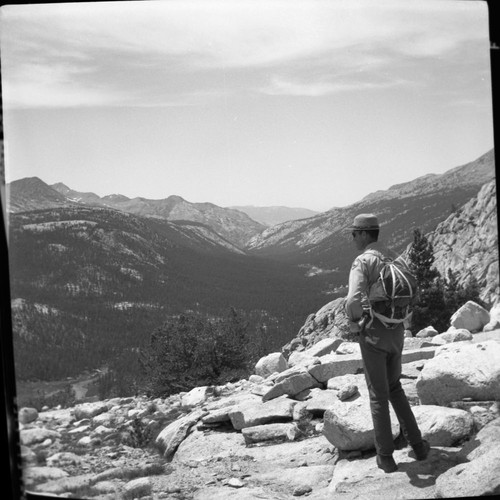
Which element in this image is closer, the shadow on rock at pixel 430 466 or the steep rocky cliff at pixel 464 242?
the shadow on rock at pixel 430 466

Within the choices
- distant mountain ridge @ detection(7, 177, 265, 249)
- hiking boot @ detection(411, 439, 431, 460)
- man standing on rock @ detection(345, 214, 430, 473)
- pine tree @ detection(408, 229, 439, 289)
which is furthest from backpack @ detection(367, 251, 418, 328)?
pine tree @ detection(408, 229, 439, 289)

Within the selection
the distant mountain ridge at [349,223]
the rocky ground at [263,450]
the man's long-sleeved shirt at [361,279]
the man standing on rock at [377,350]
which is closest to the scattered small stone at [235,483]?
the rocky ground at [263,450]

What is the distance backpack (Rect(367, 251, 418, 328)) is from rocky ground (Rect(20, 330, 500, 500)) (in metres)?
1.15

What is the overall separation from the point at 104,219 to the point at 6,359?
12.4m

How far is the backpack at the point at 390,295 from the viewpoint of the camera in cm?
483

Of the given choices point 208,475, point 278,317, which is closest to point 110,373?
point 208,475

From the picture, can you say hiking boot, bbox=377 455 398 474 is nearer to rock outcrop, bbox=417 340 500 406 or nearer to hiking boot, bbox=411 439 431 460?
hiking boot, bbox=411 439 431 460

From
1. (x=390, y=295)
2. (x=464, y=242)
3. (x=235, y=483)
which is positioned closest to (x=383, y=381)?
(x=390, y=295)

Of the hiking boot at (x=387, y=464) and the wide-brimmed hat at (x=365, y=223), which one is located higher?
the wide-brimmed hat at (x=365, y=223)

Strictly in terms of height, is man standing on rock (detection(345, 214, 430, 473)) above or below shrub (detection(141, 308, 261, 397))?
above

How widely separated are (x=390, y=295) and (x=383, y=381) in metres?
0.66

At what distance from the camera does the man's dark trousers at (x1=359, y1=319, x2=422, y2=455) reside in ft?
16.0

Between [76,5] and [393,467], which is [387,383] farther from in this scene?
[76,5]

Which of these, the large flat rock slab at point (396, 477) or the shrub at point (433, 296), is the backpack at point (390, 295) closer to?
the large flat rock slab at point (396, 477)
